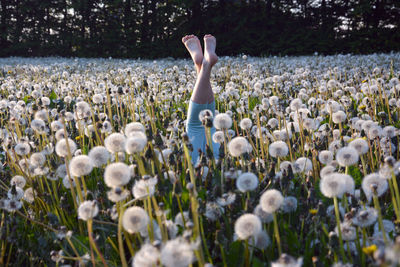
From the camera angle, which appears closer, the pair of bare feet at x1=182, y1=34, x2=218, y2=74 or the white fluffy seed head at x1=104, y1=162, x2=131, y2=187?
the white fluffy seed head at x1=104, y1=162, x2=131, y2=187

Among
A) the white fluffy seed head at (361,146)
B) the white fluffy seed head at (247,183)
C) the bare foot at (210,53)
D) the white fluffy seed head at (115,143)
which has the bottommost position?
the white fluffy seed head at (247,183)

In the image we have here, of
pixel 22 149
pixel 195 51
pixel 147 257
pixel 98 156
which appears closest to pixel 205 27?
pixel 195 51

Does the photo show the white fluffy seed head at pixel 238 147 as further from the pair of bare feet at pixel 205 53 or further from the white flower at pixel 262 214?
the pair of bare feet at pixel 205 53

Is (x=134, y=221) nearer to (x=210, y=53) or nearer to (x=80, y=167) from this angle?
(x=80, y=167)

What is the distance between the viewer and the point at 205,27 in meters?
24.4

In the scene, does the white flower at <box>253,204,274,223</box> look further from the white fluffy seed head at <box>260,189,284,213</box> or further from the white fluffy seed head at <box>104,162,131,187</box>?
the white fluffy seed head at <box>104,162,131,187</box>

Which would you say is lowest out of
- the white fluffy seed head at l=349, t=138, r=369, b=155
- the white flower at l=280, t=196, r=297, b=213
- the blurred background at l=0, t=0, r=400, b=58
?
the white flower at l=280, t=196, r=297, b=213

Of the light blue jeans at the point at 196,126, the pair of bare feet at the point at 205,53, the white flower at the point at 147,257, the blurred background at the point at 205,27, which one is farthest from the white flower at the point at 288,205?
the blurred background at the point at 205,27

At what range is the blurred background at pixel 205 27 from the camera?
21.5 meters

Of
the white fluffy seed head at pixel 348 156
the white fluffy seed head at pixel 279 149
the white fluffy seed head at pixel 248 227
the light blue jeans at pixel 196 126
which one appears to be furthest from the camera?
the light blue jeans at pixel 196 126

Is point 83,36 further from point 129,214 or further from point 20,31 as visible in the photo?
point 129,214

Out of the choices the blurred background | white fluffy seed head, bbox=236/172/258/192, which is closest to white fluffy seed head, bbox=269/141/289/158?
white fluffy seed head, bbox=236/172/258/192

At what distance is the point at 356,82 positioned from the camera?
598 centimetres

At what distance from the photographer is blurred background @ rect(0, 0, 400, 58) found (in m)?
21.5
